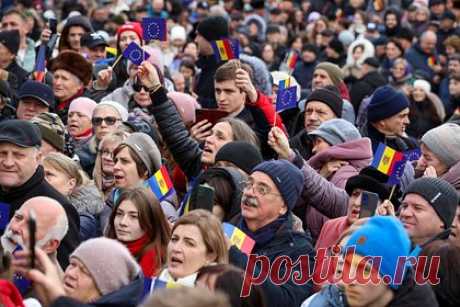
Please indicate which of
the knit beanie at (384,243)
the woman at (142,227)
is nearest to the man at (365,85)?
the woman at (142,227)

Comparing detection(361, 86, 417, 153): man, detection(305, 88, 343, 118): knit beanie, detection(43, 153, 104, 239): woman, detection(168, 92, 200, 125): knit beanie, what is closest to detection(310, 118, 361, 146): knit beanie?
detection(361, 86, 417, 153): man

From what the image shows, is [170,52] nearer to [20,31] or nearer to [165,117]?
[20,31]

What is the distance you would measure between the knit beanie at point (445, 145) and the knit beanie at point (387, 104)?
1058mm

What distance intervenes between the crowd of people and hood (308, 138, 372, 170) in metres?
0.01

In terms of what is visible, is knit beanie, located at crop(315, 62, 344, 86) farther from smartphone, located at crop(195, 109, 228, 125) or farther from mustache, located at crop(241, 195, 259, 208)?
mustache, located at crop(241, 195, 259, 208)

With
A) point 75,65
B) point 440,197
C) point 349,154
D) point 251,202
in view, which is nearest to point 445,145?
point 349,154

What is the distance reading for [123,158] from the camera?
7.95 metres

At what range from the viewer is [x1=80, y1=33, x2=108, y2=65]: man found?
12703mm

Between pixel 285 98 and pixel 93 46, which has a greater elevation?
pixel 285 98

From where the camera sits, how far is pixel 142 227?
682 centimetres

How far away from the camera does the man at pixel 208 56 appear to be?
10984mm

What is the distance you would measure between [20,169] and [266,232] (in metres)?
1.58

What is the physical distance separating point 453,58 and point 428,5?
6.36 m

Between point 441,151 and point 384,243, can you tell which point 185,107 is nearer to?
point 441,151
